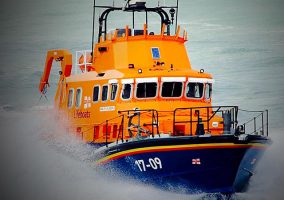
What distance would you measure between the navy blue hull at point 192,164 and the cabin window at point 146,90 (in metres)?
1.78

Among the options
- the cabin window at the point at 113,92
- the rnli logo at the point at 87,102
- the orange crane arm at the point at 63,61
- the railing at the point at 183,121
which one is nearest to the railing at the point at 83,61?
the orange crane arm at the point at 63,61

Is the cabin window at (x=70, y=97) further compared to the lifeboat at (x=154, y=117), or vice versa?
the cabin window at (x=70, y=97)

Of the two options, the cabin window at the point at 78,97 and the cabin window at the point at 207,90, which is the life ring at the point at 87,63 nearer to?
the cabin window at the point at 78,97

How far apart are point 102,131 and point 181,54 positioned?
2707 mm

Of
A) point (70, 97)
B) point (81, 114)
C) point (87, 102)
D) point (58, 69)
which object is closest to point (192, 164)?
point (87, 102)

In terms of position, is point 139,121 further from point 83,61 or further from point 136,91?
point 83,61

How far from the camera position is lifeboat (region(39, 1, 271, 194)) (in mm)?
17359

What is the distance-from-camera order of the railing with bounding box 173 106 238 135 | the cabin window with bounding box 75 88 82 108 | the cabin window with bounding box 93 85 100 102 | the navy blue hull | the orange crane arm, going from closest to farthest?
the navy blue hull → the railing with bounding box 173 106 238 135 → the cabin window with bounding box 93 85 100 102 → the cabin window with bounding box 75 88 82 108 → the orange crane arm

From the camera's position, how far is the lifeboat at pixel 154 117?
57.0ft

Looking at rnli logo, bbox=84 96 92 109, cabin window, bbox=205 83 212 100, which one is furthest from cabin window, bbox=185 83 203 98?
rnli logo, bbox=84 96 92 109

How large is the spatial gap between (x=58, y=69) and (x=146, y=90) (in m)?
12.4

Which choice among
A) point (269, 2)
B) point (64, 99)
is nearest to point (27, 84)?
point (64, 99)

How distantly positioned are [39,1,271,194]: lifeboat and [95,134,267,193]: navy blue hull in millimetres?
19

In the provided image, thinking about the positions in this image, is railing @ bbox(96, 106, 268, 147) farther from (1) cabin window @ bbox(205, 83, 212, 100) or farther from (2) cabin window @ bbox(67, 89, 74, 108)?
(2) cabin window @ bbox(67, 89, 74, 108)
